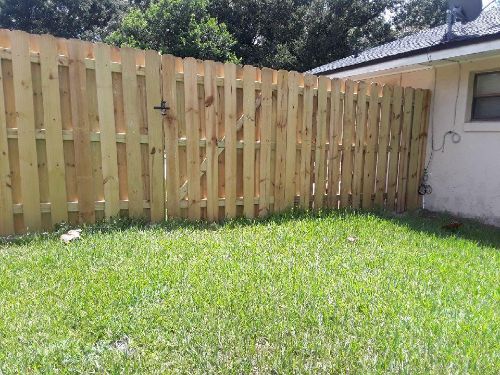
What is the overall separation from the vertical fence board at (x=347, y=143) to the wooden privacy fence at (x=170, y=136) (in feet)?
0.05

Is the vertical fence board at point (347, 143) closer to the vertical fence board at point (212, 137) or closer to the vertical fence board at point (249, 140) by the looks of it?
the vertical fence board at point (249, 140)

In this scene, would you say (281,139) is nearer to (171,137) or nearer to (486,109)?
(171,137)

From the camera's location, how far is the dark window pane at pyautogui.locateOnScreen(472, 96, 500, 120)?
575 cm

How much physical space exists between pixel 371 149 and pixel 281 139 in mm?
1783

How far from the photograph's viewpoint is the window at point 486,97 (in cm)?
573

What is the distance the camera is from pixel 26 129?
3.60m

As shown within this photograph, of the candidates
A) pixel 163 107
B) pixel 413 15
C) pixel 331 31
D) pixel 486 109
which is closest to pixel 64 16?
pixel 331 31

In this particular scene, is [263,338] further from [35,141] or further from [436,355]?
[35,141]

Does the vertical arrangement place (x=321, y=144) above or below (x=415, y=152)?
above

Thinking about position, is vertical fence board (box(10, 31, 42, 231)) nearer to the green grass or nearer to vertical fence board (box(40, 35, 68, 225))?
vertical fence board (box(40, 35, 68, 225))

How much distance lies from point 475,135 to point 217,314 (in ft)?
18.1

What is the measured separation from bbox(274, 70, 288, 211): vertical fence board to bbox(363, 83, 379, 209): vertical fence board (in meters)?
1.62

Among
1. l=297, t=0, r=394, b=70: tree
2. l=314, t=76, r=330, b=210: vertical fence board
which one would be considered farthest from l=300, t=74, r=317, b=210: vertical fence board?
l=297, t=0, r=394, b=70: tree

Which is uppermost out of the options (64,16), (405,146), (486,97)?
(64,16)
